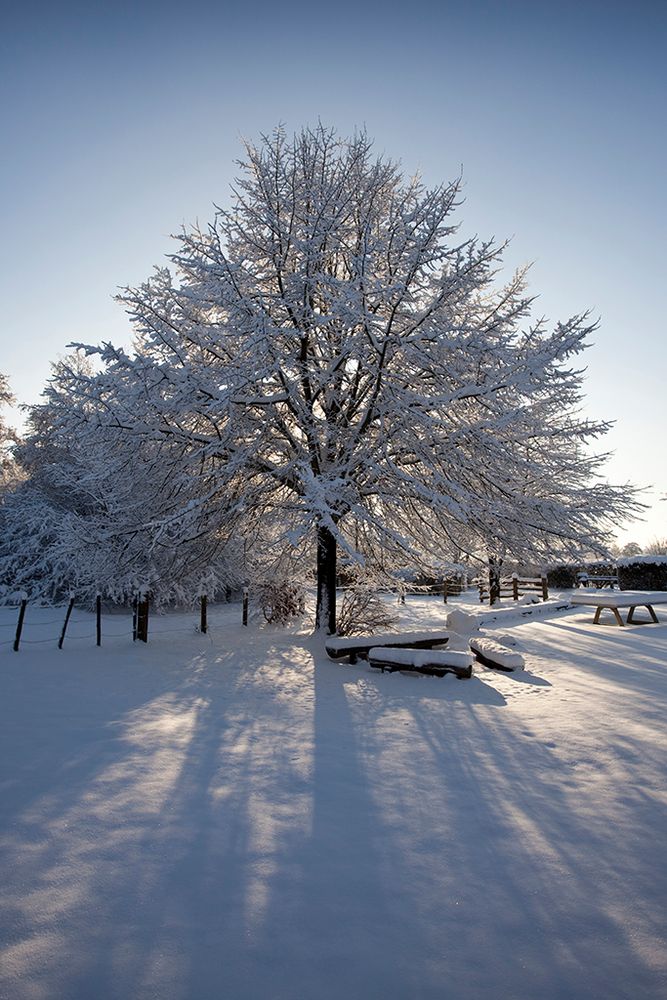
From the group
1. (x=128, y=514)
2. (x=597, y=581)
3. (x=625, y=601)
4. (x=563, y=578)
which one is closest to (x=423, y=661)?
(x=128, y=514)

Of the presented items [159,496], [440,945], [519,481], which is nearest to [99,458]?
[159,496]

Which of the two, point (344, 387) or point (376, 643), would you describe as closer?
point (376, 643)

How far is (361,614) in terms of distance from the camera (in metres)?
13.9

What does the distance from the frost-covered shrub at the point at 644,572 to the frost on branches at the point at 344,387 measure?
437 inches

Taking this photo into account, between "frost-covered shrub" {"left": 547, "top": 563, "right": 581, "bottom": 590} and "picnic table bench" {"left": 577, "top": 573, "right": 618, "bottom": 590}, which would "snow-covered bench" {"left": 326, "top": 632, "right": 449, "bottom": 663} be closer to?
"picnic table bench" {"left": 577, "top": 573, "right": 618, "bottom": 590}

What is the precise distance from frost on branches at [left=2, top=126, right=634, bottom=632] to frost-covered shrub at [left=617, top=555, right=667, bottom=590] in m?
11.1

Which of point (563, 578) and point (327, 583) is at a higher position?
point (327, 583)

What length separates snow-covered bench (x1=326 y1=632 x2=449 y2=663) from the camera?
31.8 feet

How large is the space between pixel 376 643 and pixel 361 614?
167 inches

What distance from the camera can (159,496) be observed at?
11367 mm

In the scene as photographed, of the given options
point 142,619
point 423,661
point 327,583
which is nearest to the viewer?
point 423,661

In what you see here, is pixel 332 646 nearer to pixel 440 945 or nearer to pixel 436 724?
pixel 436 724

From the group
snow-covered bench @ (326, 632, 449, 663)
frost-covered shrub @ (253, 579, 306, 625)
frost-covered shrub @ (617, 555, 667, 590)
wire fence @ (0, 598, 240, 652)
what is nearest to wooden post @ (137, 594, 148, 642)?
wire fence @ (0, 598, 240, 652)

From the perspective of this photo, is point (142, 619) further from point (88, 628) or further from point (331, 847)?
point (331, 847)
